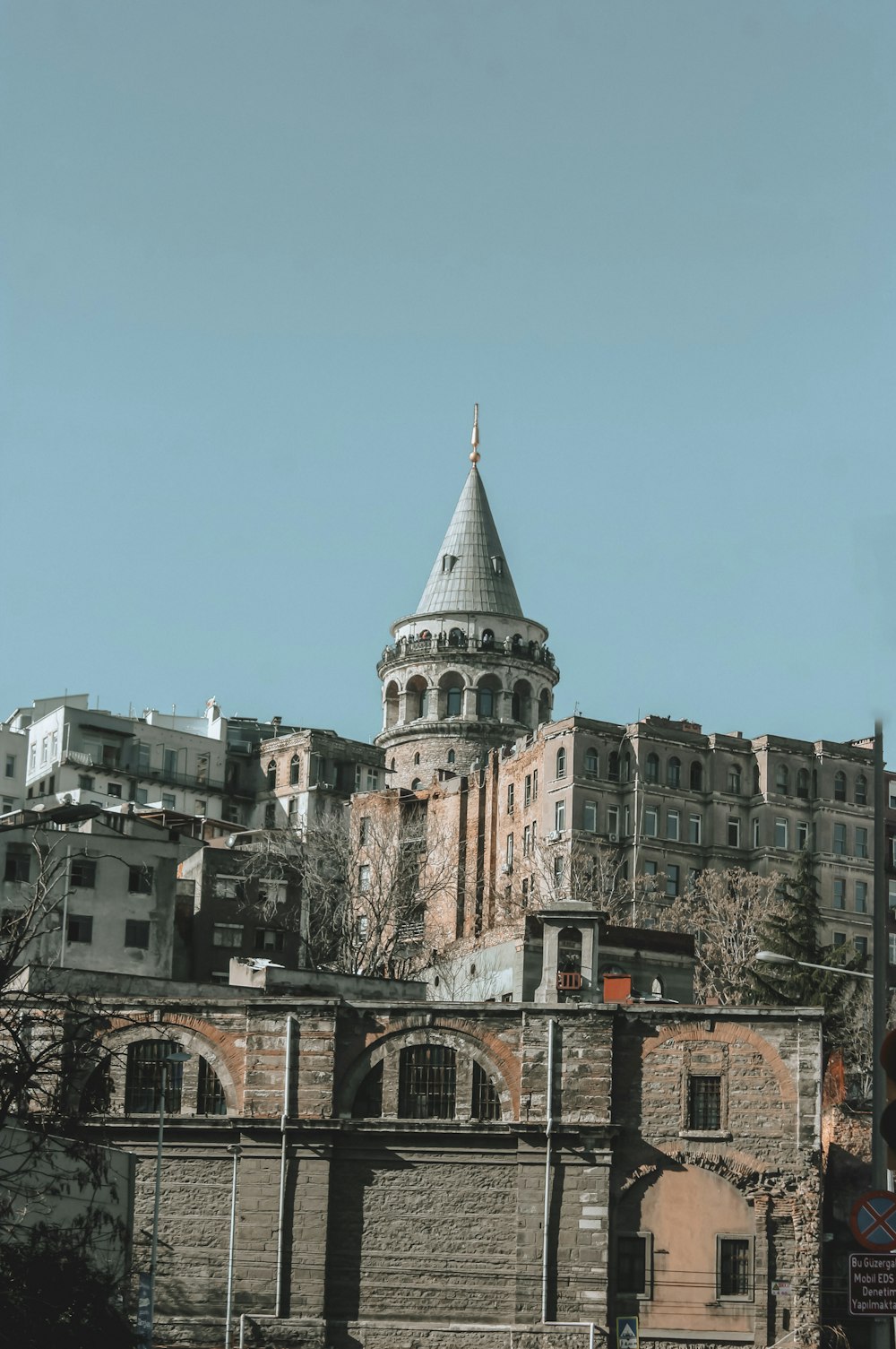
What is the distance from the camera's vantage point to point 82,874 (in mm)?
81562

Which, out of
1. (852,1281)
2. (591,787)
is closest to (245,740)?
(591,787)

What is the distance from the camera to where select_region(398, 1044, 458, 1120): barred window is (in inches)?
2470

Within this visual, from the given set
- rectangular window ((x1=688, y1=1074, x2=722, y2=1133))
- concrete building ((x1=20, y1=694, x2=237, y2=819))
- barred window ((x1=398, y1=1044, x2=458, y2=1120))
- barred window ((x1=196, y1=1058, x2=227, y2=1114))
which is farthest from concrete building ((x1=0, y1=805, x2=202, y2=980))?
concrete building ((x1=20, y1=694, x2=237, y2=819))

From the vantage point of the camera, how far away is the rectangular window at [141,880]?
82.1m

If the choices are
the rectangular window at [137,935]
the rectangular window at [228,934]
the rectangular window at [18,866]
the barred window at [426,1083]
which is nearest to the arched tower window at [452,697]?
the rectangular window at [228,934]

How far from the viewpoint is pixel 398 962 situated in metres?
105

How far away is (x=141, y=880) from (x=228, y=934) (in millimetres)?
8541

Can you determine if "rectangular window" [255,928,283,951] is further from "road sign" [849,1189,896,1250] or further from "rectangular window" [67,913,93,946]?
"road sign" [849,1189,896,1250]

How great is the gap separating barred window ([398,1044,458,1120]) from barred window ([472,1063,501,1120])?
0.55 metres

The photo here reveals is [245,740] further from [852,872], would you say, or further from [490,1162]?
[490,1162]

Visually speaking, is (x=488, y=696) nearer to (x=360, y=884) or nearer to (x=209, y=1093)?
(x=360, y=884)

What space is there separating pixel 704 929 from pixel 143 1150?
52221 millimetres

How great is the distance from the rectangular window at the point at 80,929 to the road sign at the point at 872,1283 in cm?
5723

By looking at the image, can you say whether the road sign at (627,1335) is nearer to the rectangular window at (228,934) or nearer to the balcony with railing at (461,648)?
the rectangular window at (228,934)
